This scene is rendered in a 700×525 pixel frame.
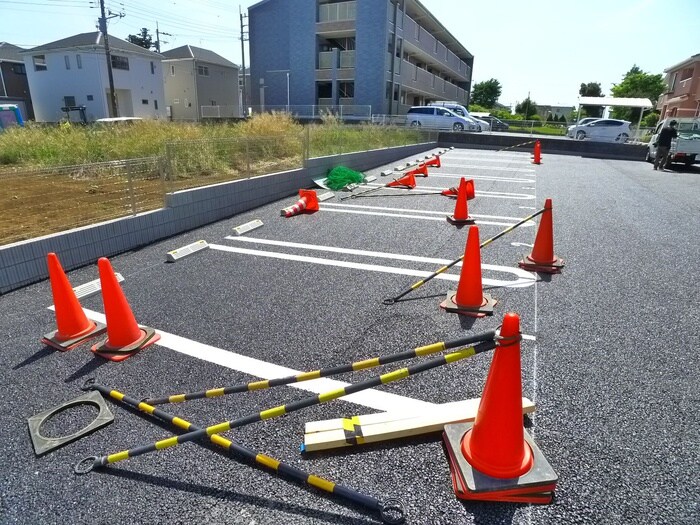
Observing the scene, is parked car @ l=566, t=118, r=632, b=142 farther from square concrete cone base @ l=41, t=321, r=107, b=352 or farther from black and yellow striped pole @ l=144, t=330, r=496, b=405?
square concrete cone base @ l=41, t=321, r=107, b=352

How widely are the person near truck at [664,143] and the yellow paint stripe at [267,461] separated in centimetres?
1738

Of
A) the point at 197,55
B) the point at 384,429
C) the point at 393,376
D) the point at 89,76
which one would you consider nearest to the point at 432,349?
the point at 393,376

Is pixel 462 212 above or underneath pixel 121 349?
above

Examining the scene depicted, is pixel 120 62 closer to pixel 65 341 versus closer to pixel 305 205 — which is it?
pixel 305 205

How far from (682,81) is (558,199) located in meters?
39.8

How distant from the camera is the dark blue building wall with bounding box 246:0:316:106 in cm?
2802

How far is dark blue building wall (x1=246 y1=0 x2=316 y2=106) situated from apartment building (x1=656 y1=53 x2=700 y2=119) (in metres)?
30.2

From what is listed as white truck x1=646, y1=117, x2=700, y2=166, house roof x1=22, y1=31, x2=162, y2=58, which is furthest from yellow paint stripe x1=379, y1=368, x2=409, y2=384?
house roof x1=22, y1=31, x2=162, y2=58

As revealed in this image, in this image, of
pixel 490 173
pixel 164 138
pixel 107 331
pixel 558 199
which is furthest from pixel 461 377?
pixel 490 173

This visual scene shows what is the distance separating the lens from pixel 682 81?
36.1 meters

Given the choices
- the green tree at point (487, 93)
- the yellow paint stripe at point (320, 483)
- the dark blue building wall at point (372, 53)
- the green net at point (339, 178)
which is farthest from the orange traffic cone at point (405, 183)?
the green tree at point (487, 93)

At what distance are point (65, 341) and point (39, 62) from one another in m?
41.1

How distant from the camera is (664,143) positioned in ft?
47.5

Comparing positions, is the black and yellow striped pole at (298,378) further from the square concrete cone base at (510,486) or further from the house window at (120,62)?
the house window at (120,62)
